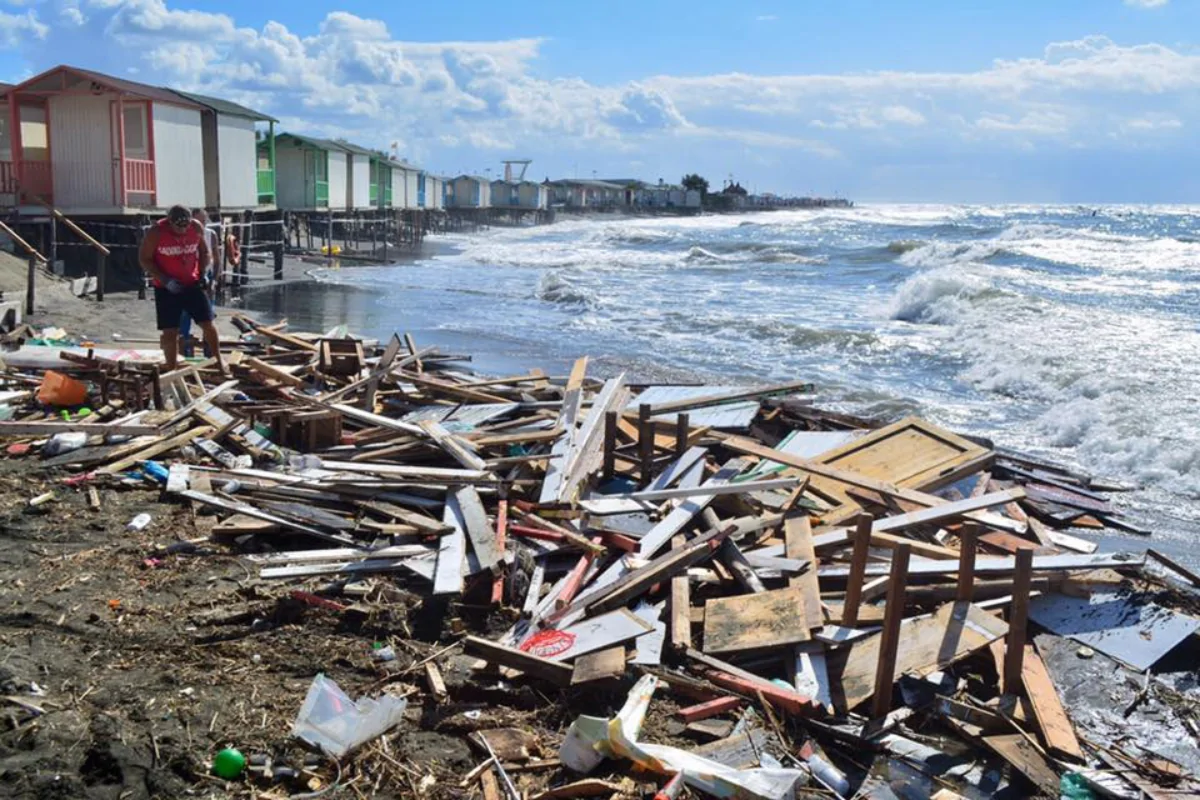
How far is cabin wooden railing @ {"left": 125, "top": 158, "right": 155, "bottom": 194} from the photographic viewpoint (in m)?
24.9

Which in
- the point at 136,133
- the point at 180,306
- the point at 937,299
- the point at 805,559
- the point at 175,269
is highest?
the point at 136,133

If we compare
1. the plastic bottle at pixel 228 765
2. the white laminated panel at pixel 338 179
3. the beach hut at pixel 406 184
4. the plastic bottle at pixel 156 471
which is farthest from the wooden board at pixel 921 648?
the beach hut at pixel 406 184

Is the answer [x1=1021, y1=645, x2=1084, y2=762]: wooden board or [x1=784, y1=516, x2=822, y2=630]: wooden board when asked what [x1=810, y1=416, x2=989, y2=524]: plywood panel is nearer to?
[x1=784, y1=516, x2=822, y2=630]: wooden board

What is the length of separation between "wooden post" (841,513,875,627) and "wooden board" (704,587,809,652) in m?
0.26

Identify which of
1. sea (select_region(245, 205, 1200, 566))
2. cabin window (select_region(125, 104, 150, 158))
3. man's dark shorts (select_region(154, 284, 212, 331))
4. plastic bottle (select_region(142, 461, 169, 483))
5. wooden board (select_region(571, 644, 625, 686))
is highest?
cabin window (select_region(125, 104, 150, 158))

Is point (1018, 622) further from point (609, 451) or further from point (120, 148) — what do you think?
point (120, 148)

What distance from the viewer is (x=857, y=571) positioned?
5500 millimetres

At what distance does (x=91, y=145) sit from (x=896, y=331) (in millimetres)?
20258

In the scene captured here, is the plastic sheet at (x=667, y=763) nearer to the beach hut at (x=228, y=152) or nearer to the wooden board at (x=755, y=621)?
the wooden board at (x=755, y=621)

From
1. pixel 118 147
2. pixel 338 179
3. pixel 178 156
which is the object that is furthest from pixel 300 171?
pixel 118 147

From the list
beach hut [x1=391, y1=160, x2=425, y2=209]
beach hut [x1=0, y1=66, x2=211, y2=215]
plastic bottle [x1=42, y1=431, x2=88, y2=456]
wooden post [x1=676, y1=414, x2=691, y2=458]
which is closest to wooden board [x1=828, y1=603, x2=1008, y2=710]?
Result: wooden post [x1=676, y1=414, x2=691, y2=458]

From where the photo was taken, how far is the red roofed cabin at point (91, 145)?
24.5m

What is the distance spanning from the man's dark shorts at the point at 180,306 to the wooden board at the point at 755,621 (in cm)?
678

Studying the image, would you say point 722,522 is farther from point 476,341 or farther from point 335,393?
point 476,341
